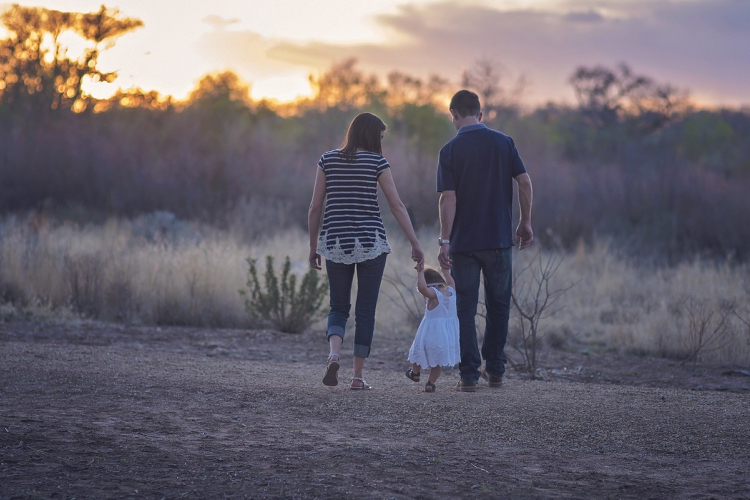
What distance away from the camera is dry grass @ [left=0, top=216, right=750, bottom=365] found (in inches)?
393

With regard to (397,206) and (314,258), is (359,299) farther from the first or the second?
(397,206)

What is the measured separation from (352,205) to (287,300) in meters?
4.72

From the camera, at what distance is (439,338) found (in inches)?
224

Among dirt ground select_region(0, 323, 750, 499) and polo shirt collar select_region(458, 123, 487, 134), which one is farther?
polo shirt collar select_region(458, 123, 487, 134)

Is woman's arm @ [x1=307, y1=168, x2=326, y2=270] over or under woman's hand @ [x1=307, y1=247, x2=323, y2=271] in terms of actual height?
over

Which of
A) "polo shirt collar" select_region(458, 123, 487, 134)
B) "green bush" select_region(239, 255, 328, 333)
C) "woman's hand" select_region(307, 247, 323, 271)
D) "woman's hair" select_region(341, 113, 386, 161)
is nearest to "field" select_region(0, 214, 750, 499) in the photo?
"green bush" select_region(239, 255, 328, 333)

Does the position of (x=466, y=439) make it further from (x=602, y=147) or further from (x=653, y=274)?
(x=602, y=147)

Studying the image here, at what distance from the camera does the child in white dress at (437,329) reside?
5676 millimetres

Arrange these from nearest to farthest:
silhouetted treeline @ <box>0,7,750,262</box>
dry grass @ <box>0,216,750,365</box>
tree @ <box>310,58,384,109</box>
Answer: dry grass @ <box>0,216,750,365</box>
silhouetted treeline @ <box>0,7,750,262</box>
tree @ <box>310,58,384,109</box>

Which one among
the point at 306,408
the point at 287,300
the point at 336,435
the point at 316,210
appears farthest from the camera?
the point at 287,300

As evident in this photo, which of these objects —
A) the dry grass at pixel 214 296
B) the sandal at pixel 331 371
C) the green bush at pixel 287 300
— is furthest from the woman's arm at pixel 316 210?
the green bush at pixel 287 300

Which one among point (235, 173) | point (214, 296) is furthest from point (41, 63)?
point (214, 296)

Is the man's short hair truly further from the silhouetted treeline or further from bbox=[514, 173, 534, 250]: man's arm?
the silhouetted treeline

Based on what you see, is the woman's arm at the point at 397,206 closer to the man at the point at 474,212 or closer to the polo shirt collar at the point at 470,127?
the man at the point at 474,212
